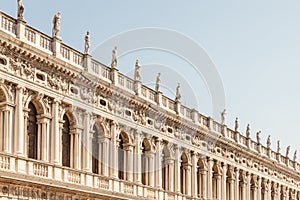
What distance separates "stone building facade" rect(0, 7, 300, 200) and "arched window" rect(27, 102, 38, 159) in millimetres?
47

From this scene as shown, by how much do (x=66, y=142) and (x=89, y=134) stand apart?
1.56 metres

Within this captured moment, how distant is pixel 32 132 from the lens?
31.0 meters

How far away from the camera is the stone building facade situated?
2903 cm

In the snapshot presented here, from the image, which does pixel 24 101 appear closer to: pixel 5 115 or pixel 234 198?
pixel 5 115

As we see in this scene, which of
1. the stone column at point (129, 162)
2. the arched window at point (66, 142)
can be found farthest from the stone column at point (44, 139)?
the stone column at point (129, 162)

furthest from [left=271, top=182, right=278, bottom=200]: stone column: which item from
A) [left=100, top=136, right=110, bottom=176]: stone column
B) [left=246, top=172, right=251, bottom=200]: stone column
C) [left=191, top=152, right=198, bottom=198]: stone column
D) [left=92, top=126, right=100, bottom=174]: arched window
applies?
[left=92, top=126, right=100, bottom=174]: arched window

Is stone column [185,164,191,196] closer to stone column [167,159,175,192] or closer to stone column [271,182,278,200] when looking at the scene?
stone column [167,159,175,192]

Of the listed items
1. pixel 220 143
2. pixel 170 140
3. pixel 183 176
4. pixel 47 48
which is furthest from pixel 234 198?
pixel 47 48

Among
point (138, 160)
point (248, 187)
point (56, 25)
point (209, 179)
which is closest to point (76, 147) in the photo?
point (56, 25)

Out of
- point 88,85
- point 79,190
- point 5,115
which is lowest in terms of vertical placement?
point 79,190

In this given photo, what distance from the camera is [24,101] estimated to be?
1176 inches

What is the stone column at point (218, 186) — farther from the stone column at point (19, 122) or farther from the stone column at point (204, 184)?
the stone column at point (19, 122)

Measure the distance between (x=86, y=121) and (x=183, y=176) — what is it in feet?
40.3

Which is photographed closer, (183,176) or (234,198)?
(183,176)
